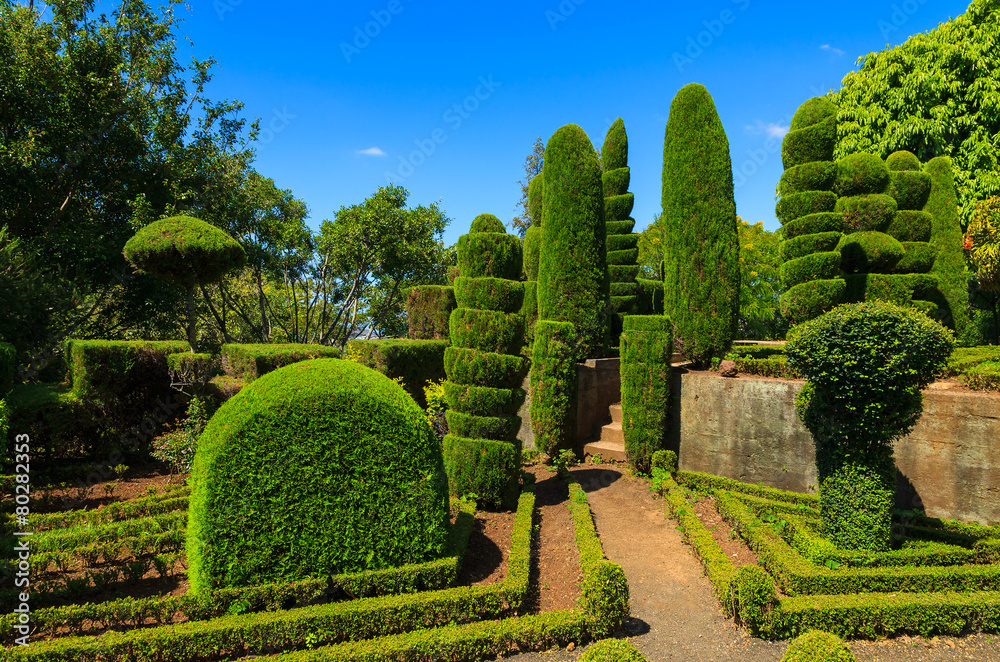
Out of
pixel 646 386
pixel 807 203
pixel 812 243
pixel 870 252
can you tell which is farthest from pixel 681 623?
pixel 870 252

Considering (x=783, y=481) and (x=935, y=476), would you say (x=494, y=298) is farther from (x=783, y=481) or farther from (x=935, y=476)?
(x=935, y=476)

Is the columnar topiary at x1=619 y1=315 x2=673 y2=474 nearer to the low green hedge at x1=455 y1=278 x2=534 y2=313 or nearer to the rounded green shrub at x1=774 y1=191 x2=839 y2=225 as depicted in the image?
the low green hedge at x1=455 y1=278 x2=534 y2=313

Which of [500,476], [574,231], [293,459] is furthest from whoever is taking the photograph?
[574,231]

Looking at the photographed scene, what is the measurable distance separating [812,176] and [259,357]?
1317 centimetres

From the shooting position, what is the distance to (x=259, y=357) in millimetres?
10422

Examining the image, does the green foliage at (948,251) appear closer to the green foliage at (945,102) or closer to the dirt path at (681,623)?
the green foliage at (945,102)

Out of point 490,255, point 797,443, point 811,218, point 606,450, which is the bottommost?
point 606,450

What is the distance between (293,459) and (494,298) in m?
4.16

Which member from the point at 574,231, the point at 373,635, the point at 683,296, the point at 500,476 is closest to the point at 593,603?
the point at 373,635

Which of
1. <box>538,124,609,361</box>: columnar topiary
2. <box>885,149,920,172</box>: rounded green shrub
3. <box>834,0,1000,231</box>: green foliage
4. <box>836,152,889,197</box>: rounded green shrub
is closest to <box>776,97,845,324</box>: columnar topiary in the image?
<box>836,152,889,197</box>: rounded green shrub

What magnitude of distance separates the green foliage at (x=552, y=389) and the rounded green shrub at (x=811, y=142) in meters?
6.84

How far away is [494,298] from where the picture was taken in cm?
789

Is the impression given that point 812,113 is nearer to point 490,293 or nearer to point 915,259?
point 915,259

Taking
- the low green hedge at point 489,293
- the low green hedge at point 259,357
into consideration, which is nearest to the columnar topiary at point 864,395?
the low green hedge at point 489,293
